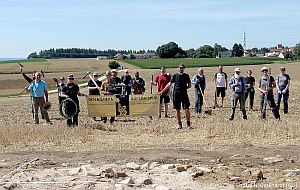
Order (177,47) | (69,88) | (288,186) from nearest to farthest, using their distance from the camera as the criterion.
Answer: (288,186), (69,88), (177,47)

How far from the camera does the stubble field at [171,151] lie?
9086 mm

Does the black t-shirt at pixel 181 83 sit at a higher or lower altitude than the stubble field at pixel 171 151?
higher

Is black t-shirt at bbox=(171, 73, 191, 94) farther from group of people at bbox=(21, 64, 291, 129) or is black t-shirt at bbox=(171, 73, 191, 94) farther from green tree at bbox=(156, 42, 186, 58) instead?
green tree at bbox=(156, 42, 186, 58)

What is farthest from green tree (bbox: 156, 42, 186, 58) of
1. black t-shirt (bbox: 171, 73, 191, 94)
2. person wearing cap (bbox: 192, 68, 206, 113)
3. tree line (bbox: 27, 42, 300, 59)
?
black t-shirt (bbox: 171, 73, 191, 94)

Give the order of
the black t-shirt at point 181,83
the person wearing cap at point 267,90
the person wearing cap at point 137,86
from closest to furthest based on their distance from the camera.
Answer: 1. the black t-shirt at point 181,83
2. the person wearing cap at point 267,90
3. the person wearing cap at point 137,86

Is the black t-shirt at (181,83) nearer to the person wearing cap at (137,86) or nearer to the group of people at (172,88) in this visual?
the group of people at (172,88)

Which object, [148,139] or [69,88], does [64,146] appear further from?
[69,88]

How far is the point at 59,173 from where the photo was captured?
9828 millimetres

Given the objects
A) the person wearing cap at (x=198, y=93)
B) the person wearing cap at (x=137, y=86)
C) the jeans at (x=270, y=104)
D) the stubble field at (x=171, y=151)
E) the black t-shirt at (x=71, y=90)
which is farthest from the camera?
the person wearing cap at (x=198, y=93)

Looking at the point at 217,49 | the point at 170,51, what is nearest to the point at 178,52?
the point at 170,51

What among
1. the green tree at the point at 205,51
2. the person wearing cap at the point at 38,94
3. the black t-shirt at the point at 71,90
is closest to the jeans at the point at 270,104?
the black t-shirt at the point at 71,90

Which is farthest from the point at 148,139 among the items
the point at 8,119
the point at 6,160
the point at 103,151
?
the point at 8,119

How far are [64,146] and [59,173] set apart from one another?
3200mm

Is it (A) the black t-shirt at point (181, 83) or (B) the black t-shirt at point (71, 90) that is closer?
(A) the black t-shirt at point (181, 83)
